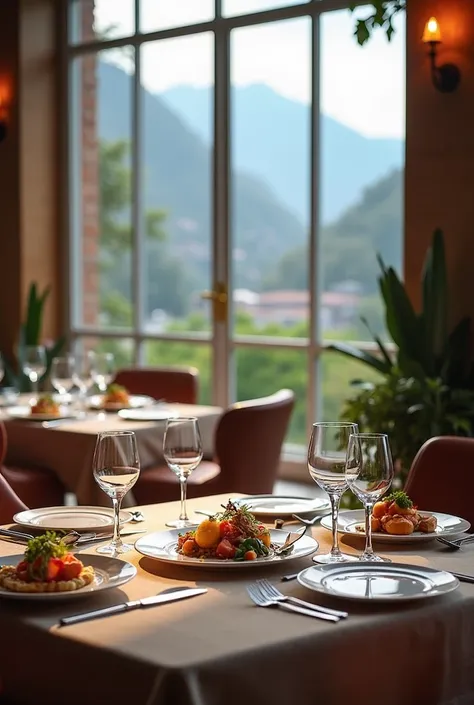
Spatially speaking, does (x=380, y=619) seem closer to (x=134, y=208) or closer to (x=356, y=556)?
(x=356, y=556)

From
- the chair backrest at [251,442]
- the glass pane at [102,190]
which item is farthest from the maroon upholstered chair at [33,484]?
the glass pane at [102,190]

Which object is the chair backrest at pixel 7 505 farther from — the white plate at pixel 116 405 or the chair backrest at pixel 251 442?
the white plate at pixel 116 405

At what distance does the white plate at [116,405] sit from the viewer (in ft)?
14.9

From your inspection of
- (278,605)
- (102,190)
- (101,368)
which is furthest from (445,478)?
(102,190)

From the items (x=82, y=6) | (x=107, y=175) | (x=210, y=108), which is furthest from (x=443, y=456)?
(x=82, y=6)

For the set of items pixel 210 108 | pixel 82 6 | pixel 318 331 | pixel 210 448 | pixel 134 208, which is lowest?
pixel 210 448

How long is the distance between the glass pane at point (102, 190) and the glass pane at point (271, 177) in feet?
3.08

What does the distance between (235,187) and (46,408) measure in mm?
2896

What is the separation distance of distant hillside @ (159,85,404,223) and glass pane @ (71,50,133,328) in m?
0.50

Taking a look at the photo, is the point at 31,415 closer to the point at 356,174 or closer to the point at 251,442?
the point at 251,442

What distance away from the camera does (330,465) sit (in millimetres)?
1943

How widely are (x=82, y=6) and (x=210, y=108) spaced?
1.49 metres

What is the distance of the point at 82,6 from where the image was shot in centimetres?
768

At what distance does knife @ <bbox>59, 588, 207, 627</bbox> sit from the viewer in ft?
5.42
